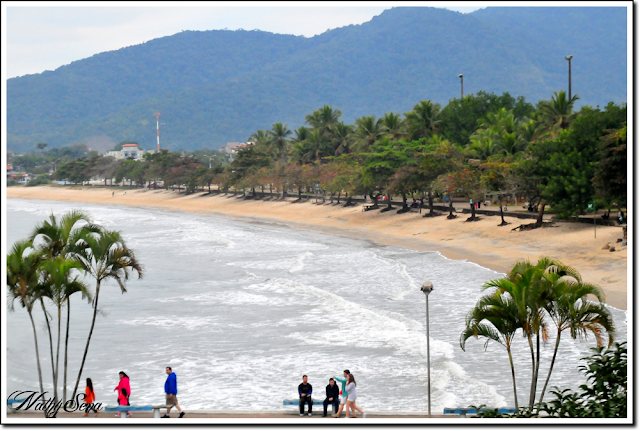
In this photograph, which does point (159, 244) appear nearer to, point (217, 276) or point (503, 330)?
point (217, 276)

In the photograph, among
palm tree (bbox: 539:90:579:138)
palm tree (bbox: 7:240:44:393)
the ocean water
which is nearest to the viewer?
palm tree (bbox: 7:240:44:393)

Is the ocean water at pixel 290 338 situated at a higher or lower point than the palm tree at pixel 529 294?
lower

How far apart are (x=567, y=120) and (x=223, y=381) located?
4885 centimetres

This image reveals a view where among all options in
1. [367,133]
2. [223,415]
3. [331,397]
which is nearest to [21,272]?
[223,415]

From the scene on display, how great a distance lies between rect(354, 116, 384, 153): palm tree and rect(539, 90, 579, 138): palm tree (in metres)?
21.9

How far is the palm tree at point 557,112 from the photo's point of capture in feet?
199

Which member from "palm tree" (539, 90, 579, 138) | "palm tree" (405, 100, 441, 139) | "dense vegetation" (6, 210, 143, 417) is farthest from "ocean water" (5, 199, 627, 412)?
"palm tree" (405, 100, 441, 139)

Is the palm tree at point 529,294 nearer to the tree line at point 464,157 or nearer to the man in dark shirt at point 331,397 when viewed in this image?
the man in dark shirt at point 331,397

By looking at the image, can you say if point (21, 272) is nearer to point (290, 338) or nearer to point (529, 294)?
point (529, 294)

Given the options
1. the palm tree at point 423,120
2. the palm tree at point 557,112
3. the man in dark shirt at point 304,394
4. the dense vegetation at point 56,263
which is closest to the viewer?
the dense vegetation at point 56,263

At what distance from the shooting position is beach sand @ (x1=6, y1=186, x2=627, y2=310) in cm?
3394

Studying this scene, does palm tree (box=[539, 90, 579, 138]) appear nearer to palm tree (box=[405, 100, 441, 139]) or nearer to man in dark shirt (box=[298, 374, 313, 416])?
palm tree (box=[405, 100, 441, 139])

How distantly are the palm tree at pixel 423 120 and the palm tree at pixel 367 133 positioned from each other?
12.3ft

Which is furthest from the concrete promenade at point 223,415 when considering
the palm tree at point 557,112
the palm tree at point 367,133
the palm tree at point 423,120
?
the palm tree at point 423,120
